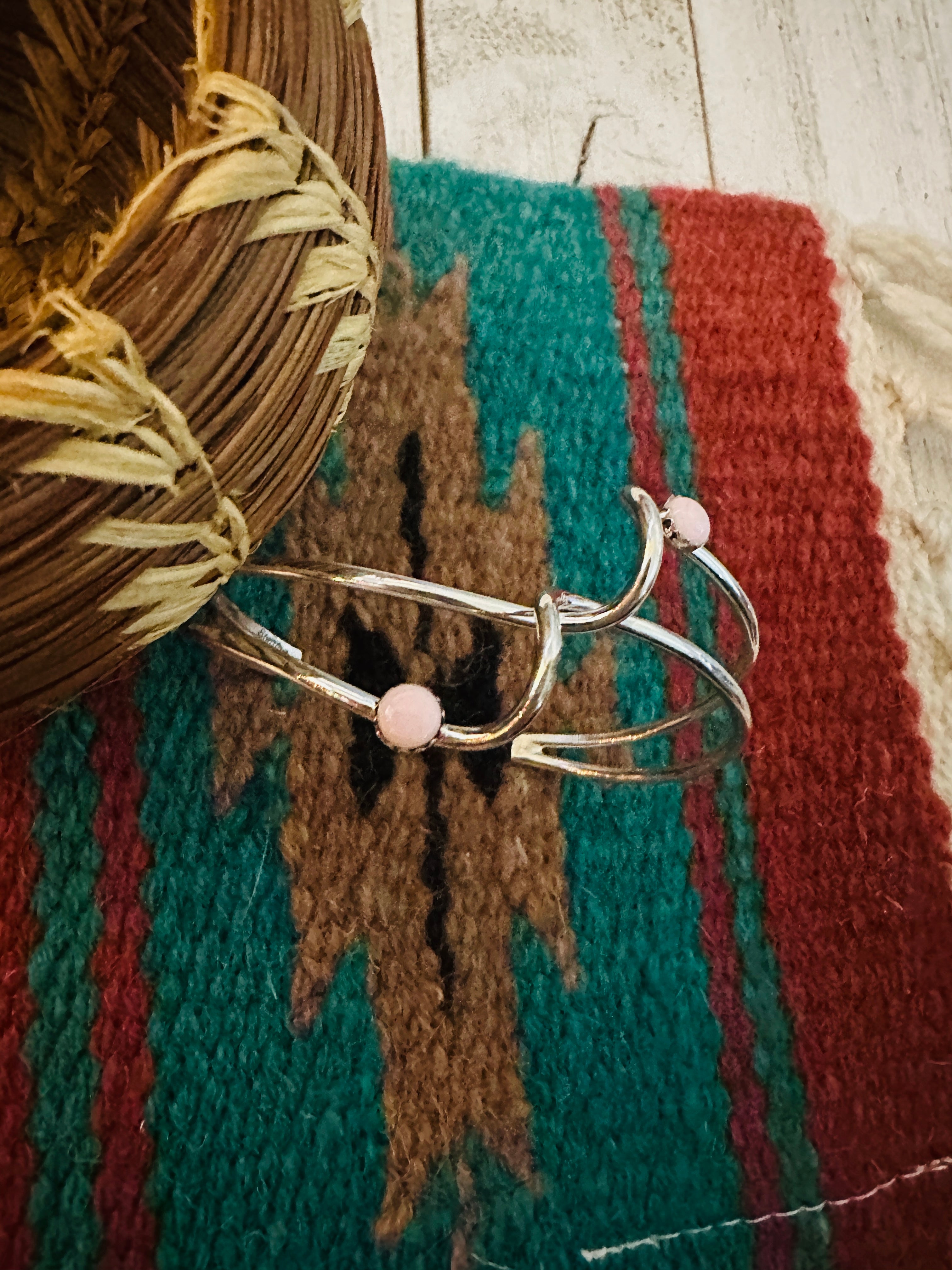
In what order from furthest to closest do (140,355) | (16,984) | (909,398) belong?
(909,398) → (16,984) → (140,355)

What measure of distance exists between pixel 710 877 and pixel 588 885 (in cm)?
5

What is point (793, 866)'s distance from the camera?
15.7 inches

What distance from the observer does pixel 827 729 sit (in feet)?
1.36

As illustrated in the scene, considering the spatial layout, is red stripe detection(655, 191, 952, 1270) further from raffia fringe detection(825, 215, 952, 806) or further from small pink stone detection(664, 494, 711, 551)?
small pink stone detection(664, 494, 711, 551)

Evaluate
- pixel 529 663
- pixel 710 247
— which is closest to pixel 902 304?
pixel 710 247

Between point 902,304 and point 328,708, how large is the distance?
0.34m

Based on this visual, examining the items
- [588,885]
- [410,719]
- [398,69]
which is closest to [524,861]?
[588,885]

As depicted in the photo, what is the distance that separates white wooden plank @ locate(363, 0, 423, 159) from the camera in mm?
499

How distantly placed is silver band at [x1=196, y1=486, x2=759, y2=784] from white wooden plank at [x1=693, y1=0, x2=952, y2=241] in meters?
0.34

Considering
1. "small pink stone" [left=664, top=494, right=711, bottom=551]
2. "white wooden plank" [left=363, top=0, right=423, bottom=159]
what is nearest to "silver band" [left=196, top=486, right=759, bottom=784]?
"small pink stone" [left=664, top=494, right=711, bottom=551]

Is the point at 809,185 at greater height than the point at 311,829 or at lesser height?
greater

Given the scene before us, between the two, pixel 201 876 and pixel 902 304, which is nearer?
pixel 201 876

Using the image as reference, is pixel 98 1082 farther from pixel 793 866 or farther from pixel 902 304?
pixel 902 304

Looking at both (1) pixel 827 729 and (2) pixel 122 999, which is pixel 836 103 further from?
(2) pixel 122 999
